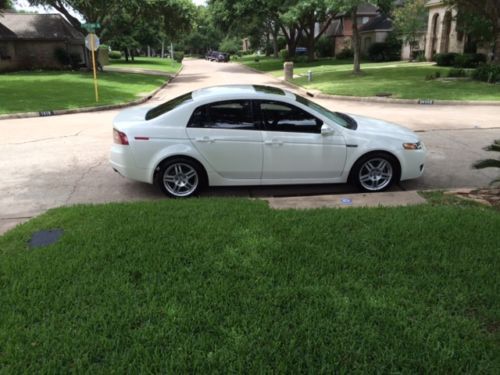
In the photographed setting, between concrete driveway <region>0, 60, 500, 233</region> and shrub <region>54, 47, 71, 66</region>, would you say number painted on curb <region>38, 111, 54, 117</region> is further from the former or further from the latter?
shrub <region>54, 47, 71, 66</region>

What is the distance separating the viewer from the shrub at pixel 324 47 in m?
58.1

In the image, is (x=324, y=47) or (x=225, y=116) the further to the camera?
(x=324, y=47)

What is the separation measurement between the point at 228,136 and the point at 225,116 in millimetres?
314

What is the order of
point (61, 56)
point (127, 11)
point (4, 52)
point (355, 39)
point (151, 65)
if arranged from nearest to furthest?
point (355, 39) → point (127, 11) → point (4, 52) → point (61, 56) → point (151, 65)

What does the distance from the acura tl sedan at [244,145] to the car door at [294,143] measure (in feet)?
0.05

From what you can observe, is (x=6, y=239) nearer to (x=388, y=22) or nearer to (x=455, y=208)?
(x=455, y=208)

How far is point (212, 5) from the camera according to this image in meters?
43.1

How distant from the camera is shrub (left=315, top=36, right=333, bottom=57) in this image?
5809 cm

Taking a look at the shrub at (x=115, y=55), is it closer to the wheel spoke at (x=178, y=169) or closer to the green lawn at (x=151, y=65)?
the green lawn at (x=151, y=65)

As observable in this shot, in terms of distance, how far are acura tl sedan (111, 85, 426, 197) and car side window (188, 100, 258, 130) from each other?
1cm

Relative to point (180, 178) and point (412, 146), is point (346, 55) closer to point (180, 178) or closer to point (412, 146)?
point (412, 146)

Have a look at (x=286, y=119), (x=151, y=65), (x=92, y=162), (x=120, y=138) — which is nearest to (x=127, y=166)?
(x=120, y=138)

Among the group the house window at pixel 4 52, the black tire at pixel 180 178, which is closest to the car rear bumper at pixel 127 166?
the black tire at pixel 180 178

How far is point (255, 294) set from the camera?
346cm
